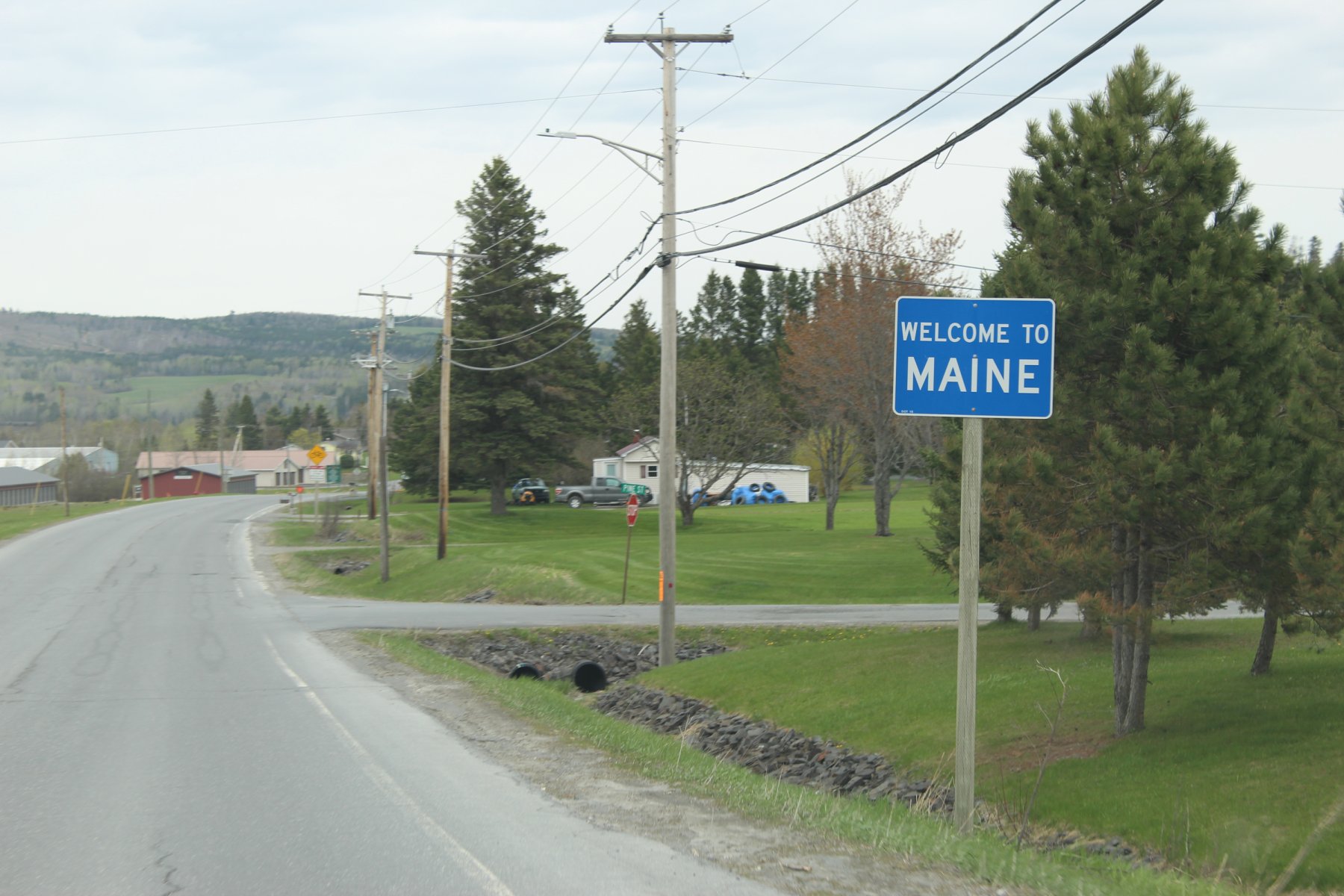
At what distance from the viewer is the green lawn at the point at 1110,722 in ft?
33.9

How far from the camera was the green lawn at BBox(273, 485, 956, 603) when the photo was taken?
33.9 meters

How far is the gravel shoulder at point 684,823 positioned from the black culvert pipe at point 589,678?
723cm

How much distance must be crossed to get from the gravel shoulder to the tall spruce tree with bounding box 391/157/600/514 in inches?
1753

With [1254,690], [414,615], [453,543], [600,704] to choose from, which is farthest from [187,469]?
[1254,690]

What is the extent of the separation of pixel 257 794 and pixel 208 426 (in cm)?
19582

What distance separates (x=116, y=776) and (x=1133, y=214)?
11.3 metres

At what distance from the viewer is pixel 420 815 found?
26.9 feet

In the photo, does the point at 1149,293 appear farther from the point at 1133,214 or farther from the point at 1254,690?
the point at 1254,690

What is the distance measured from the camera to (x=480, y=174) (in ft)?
201

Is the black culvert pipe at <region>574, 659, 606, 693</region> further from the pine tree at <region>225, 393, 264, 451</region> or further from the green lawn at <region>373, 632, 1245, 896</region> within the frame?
the pine tree at <region>225, 393, 264, 451</region>

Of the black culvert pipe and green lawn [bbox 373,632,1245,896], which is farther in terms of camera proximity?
the black culvert pipe

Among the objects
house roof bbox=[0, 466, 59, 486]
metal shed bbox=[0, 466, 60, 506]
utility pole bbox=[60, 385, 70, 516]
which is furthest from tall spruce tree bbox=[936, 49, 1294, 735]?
house roof bbox=[0, 466, 59, 486]

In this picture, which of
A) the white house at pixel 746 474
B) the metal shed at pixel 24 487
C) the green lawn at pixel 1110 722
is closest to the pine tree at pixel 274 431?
the metal shed at pixel 24 487

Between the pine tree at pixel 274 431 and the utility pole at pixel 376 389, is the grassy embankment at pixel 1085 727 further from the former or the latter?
the pine tree at pixel 274 431
